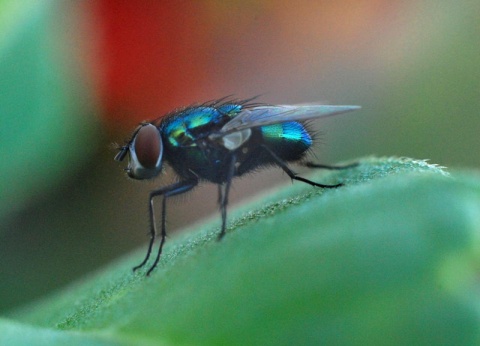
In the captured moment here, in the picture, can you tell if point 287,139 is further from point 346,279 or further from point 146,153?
point 346,279

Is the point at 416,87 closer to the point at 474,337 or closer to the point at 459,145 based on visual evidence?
the point at 459,145

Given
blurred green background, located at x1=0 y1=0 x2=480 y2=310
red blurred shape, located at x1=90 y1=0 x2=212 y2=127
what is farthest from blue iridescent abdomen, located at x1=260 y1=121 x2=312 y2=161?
red blurred shape, located at x1=90 y1=0 x2=212 y2=127

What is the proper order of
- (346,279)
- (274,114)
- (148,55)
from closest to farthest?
(346,279)
(274,114)
(148,55)

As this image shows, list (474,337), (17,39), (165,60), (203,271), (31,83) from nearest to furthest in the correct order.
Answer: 1. (474,337)
2. (203,271)
3. (17,39)
4. (31,83)
5. (165,60)

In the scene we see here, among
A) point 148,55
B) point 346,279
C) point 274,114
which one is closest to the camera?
point 346,279

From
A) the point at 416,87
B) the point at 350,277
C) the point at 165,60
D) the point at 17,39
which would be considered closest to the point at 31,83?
the point at 17,39

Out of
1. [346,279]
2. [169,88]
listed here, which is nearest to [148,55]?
[169,88]

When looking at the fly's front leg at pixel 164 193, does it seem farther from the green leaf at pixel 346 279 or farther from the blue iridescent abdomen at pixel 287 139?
the green leaf at pixel 346 279
